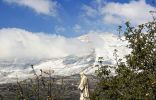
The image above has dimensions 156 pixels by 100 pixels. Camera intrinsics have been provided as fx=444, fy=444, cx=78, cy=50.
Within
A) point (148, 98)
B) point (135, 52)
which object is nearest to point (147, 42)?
point (135, 52)

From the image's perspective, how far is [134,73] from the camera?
2645cm

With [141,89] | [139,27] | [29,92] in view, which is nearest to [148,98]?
[141,89]

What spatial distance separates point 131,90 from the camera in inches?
999

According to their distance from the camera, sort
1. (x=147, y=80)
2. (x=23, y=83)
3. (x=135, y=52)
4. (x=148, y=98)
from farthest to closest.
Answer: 1. (x=135, y=52)
2. (x=147, y=80)
3. (x=148, y=98)
4. (x=23, y=83)

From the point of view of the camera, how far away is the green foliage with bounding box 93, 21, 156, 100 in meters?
24.9

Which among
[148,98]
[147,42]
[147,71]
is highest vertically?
[147,42]

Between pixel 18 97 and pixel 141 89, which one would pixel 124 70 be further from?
pixel 18 97

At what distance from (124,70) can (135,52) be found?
4.28 ft

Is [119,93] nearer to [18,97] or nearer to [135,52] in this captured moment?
[135,52]

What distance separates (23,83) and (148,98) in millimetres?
11576

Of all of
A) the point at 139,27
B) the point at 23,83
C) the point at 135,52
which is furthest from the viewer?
the point at 139,27

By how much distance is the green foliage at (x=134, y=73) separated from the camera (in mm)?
24875

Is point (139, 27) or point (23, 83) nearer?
point (23, 83)

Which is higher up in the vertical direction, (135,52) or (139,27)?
(139,27)
